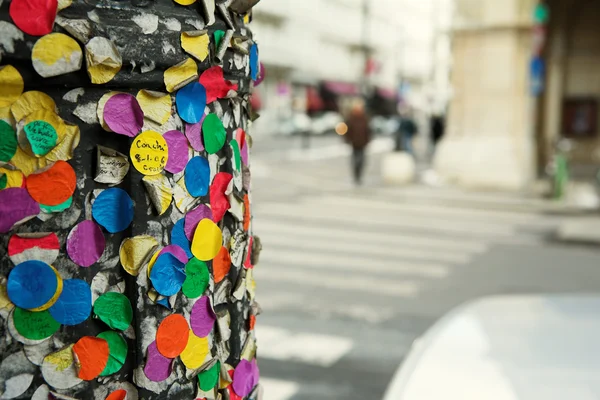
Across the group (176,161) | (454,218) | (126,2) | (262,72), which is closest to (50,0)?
(126,2)

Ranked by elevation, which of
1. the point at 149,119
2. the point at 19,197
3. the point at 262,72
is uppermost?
the point at 262,72

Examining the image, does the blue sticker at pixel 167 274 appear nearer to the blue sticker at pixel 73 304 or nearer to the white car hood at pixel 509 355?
the blue sticker at pixel 73 304

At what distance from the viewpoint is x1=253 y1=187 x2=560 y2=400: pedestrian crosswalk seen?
5.56m

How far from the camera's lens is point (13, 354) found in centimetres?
139

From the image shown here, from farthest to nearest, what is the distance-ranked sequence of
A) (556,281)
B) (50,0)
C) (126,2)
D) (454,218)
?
(454,218) < (556,281) < (126,2) < (50,0)

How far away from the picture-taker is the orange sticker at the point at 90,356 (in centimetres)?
144

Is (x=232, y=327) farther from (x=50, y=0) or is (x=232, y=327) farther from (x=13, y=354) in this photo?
(x=50, y=0)

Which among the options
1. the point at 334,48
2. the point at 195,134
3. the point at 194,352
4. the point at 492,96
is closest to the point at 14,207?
the point at 195,134

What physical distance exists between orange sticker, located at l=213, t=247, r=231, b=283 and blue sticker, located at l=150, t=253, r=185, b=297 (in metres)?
0.11

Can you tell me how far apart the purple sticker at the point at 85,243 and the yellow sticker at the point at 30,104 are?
235 mm

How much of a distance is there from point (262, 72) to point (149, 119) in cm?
64

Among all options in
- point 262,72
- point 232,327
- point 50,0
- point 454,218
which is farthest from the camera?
point 454,218

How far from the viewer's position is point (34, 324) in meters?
1.40

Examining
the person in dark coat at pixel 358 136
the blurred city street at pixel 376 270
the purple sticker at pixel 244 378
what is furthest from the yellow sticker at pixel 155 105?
the person in dark coat at pixel 358 136
